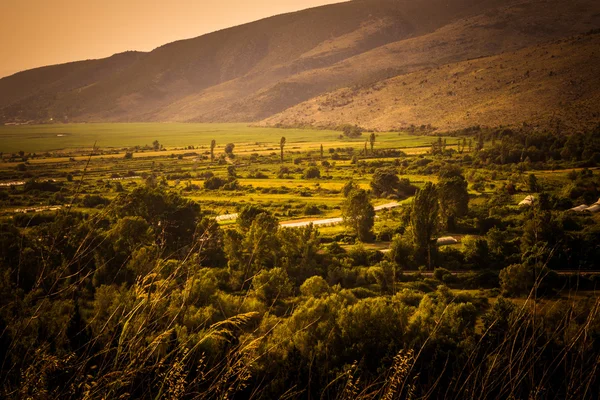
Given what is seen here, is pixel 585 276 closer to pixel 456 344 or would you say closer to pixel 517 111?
pixel 456 344

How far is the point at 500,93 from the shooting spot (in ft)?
459

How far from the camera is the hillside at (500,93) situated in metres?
120

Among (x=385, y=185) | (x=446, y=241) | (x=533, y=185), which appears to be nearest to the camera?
(x=446, y=241)

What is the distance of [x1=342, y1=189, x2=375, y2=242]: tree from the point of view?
140ft

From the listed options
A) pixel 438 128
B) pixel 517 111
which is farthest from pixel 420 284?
pixel 438 128

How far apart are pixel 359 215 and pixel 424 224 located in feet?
26.9

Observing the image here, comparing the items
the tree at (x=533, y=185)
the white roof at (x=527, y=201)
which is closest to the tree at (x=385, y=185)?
the tree at (x=533, y=185)

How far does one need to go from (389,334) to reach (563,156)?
77075 millimetres

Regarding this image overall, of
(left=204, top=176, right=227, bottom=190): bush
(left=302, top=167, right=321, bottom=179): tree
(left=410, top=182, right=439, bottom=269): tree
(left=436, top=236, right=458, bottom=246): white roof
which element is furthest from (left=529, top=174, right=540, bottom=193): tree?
(left=204, top=176, right=227, bottom=190): bush

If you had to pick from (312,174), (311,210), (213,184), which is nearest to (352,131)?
(312,174)

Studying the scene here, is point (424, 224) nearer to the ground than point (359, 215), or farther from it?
farther from it

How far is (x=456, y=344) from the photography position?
1633 cm

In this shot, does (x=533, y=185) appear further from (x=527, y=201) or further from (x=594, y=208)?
(x=594, y=208)

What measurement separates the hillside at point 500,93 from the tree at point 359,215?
84.6m
